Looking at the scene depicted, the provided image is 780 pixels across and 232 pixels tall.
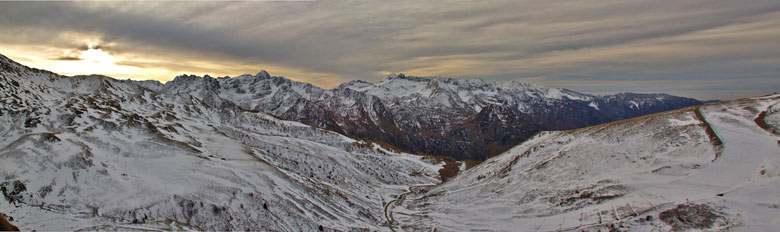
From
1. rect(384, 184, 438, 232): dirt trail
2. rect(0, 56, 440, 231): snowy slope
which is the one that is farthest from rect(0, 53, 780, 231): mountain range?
rect(384, 184, 438, 232): dirt trail

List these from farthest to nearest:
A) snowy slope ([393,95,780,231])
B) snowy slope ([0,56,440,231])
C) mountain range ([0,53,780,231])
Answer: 1. snowy slope ([0,56,440,231])
2. mountain range ([0,53,780,231])
3. snowy slope ([393,95,780,231])

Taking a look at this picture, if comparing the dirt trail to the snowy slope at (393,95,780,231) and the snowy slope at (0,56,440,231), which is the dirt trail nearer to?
the snowy slope at (393,95,780,231)

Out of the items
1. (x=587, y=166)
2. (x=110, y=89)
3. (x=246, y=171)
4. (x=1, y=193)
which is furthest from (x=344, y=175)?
(x=110, y=89)

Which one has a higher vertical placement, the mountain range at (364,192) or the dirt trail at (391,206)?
the mountain range at (364,192)

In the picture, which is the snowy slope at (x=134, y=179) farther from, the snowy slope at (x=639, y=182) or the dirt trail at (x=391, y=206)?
the snowy slope at (x=639, y=182)

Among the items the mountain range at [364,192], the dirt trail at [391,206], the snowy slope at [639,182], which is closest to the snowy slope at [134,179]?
the mountain range at [364,192]

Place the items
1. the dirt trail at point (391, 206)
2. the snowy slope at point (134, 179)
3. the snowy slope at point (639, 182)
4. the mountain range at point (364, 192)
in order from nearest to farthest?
1. the snowy slope at point (639, 182)
2. the mountain range at point (364, 192)
3. the snowy slope at point (134, 179)
4. the dirt trail at point (391, 206)

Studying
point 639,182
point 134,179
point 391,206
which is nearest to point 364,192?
point 391,206

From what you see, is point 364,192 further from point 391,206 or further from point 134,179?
point 134,179

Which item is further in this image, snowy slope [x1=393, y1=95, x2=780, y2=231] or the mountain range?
the mountain range
